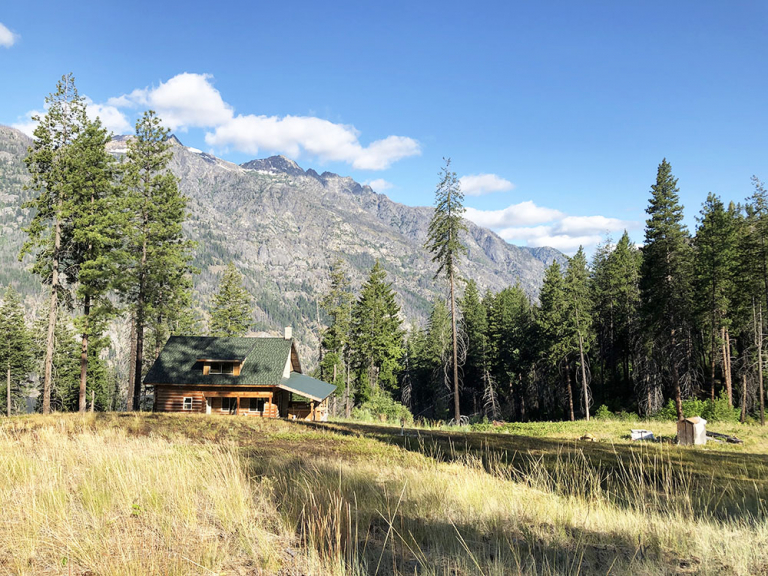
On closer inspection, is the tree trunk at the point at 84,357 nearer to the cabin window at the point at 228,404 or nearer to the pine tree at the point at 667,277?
the cabin window at the point at 228,404

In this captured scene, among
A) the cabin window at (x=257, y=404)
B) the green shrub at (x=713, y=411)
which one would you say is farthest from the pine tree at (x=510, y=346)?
the cabin window at (x=257, y=404)

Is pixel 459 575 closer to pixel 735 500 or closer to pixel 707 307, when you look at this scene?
pixel 735 500

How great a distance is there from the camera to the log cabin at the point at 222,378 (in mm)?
32812

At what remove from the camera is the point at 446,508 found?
5559mm

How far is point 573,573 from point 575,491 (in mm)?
3741

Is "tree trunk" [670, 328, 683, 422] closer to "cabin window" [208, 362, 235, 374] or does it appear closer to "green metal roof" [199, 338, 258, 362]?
"green metal roof" [199, 338, 258, 362]

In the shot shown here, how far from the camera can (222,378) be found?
3312cm

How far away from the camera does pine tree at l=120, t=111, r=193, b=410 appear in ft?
97.4

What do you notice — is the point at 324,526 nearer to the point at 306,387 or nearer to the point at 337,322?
the point at 306,387

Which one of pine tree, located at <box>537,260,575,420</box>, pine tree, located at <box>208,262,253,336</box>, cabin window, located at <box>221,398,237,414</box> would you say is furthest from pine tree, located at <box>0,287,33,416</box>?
pine tree, located at <box>537,260,575,420</box>

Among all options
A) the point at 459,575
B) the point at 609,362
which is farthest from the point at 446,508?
the point at 609,362

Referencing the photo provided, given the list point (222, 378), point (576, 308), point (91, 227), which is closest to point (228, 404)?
point (222, 378)

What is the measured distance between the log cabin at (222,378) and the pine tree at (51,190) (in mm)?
8482

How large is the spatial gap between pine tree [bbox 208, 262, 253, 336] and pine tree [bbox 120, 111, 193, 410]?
13756mm
